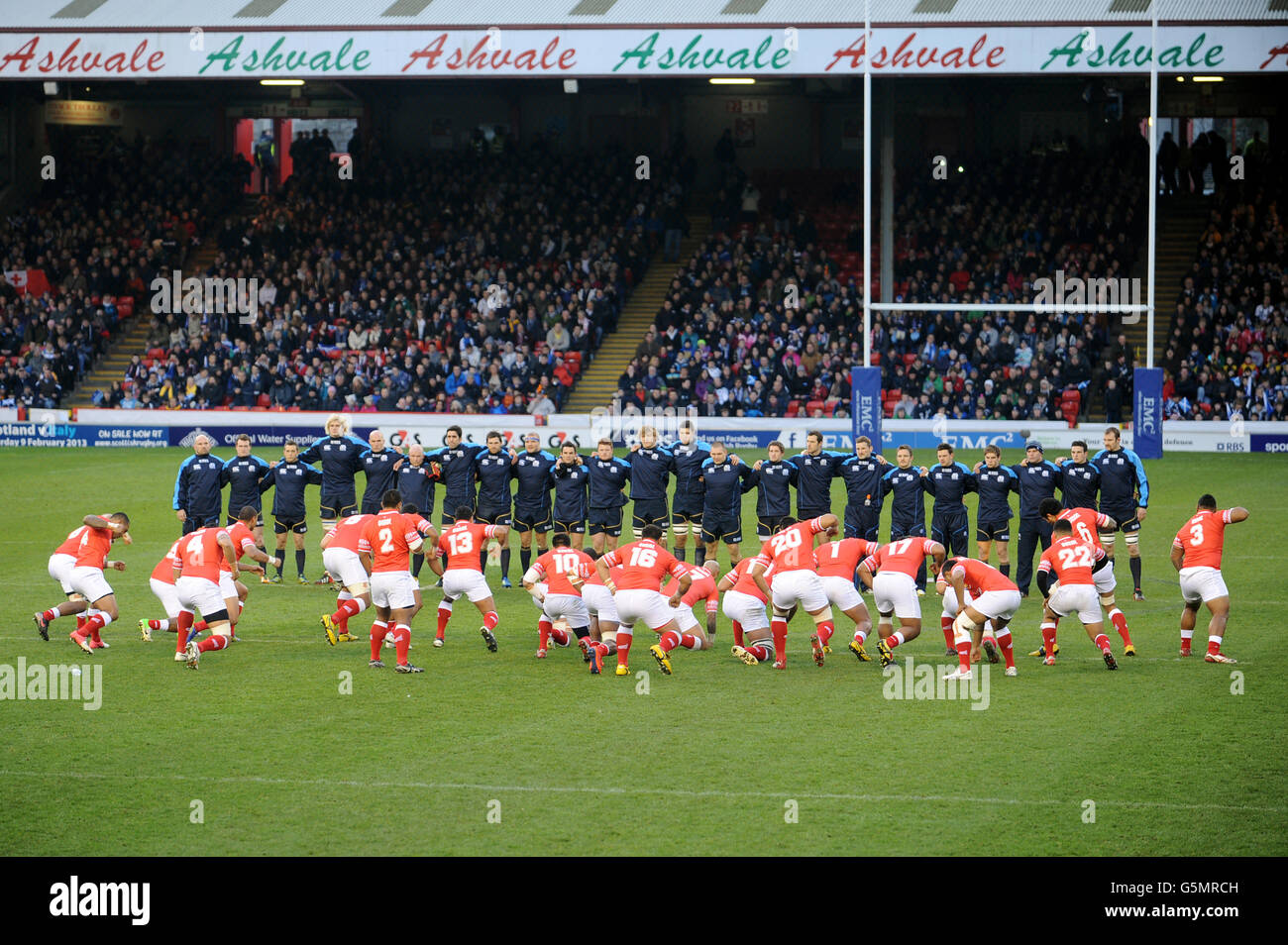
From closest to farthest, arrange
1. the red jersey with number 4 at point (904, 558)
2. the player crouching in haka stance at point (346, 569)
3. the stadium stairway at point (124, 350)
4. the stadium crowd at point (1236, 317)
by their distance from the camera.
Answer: the red jersey with number 4 at point (904, 558) < the player crouching in haka stance at point (346, 569) < the stadium crowd at point (1236, 317) < the stadium stairway at point (124, 350)

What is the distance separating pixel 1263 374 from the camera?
1337 inches

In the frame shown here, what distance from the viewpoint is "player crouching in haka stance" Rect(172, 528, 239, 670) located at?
14664 millimetres

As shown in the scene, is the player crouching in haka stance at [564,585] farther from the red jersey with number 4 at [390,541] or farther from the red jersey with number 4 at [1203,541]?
the red jersey with number 4 at [1203,541]

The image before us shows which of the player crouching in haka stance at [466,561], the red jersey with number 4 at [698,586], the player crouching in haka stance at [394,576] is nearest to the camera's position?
the player crouching in haka stance at [394,576]

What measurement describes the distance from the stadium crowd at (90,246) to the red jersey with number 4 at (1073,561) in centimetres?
3114

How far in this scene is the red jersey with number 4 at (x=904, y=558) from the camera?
14531 millimetres

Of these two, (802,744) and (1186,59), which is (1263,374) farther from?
(802,744)

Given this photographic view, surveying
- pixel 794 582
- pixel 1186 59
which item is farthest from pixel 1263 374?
pixel 794 582

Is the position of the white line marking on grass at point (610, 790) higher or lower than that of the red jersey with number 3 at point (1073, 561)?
lower

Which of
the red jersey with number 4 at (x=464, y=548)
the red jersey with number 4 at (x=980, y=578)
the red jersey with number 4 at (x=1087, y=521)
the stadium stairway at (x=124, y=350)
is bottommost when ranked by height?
the red jersey with number 4 at (x=980, y=578)

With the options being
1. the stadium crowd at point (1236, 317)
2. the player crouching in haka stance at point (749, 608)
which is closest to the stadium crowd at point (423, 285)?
the stadium crowd at point (1236, 317)

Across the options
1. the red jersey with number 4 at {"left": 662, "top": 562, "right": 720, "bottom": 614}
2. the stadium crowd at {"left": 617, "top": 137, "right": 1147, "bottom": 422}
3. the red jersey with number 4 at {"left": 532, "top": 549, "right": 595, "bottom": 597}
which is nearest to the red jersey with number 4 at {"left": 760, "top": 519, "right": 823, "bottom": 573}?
the red jersey with number 4 at {"left": 662, "top": 562, "right": 720, "bottom": 614}

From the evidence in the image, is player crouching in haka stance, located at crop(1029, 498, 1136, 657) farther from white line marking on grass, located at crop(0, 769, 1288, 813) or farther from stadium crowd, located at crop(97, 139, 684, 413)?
stadium crowd, located at crop(97, 139, 684, 413)

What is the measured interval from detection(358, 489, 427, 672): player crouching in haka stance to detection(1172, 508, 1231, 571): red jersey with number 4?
7.43 m
